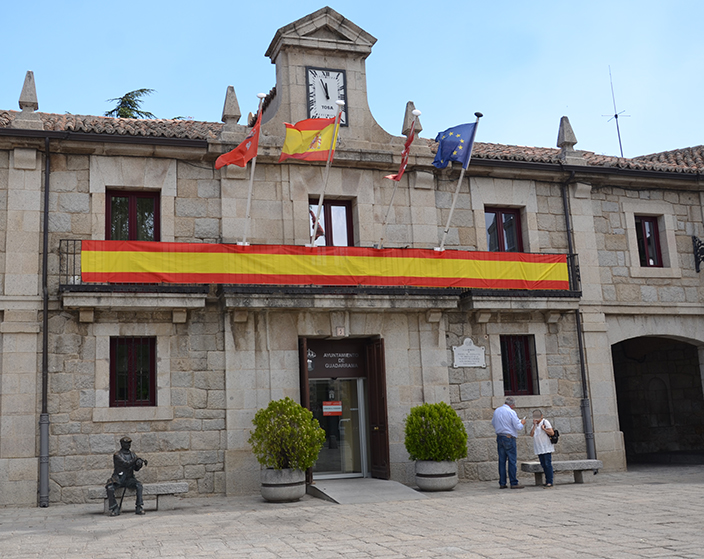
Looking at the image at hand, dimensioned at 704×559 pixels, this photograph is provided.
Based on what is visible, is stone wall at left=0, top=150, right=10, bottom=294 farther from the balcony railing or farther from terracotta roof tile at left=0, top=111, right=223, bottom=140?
the balcony railing

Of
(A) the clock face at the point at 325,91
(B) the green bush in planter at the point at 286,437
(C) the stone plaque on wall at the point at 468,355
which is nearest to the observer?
(B) the green bush in planter at the point at 286,437

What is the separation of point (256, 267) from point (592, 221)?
7.69 m

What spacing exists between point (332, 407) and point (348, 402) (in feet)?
1.22

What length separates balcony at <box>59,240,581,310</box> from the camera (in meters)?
13.1

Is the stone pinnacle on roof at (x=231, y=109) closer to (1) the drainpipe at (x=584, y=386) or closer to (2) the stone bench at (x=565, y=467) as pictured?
(1) the drainpipe at (x=584, y=386)

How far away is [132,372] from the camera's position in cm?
1363

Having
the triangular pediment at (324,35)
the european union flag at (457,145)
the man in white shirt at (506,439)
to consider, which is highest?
the triangular pediment at (324,35)

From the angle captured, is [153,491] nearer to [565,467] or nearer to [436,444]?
[436,444]

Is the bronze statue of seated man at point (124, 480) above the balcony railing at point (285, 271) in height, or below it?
below

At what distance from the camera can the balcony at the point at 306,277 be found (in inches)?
517

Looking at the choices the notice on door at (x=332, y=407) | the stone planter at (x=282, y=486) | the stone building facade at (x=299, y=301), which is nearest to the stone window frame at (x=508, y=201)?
the stone building facade at (x=299, y=301)

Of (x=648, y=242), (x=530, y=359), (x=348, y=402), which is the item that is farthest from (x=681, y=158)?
(x=348, y=402)

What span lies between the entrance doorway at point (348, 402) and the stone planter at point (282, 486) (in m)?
2.29

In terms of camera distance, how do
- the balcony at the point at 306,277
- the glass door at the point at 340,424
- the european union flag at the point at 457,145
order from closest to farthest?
the balcony at the point at 306,277, the european union flag at the point at 457,145, the glass door at the point at 340,424
